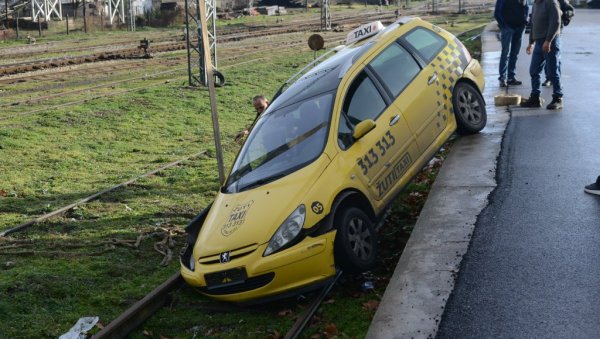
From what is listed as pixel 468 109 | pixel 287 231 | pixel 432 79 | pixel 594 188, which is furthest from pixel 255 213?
pixel 468 109

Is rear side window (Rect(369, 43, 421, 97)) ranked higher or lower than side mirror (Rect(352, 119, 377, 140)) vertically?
higher

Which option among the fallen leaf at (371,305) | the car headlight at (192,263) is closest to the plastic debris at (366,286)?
the fallen leaf at (371,305)

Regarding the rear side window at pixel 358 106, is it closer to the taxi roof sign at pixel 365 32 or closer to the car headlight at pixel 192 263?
the taxi roof sign at pixel 365 32

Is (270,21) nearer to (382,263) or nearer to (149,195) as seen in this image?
(149,195)

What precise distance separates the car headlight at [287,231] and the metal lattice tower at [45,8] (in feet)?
142

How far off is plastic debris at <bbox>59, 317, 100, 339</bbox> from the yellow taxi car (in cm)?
95

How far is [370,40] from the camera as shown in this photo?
10.4 m

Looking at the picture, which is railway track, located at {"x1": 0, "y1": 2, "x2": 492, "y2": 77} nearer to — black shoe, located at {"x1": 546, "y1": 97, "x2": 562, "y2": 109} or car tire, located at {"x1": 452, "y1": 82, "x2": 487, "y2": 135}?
black shoe, located at {"x1": 546, "y1": 97, "x2": 562, "y2": 109}

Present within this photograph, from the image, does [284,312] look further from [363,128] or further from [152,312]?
[363,128]

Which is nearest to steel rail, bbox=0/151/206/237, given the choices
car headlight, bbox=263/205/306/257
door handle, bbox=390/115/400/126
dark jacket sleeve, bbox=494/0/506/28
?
car headlight, bbox=263/205/306/257

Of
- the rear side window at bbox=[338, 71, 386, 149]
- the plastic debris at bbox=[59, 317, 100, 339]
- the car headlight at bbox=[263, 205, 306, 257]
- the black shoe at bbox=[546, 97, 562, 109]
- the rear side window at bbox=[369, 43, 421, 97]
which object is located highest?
the rear side window at bbox=[369, 43, 421, 97]

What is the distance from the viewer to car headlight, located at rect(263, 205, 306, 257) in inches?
Result: 294

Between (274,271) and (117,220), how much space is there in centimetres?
457

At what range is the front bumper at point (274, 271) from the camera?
7414 mm
